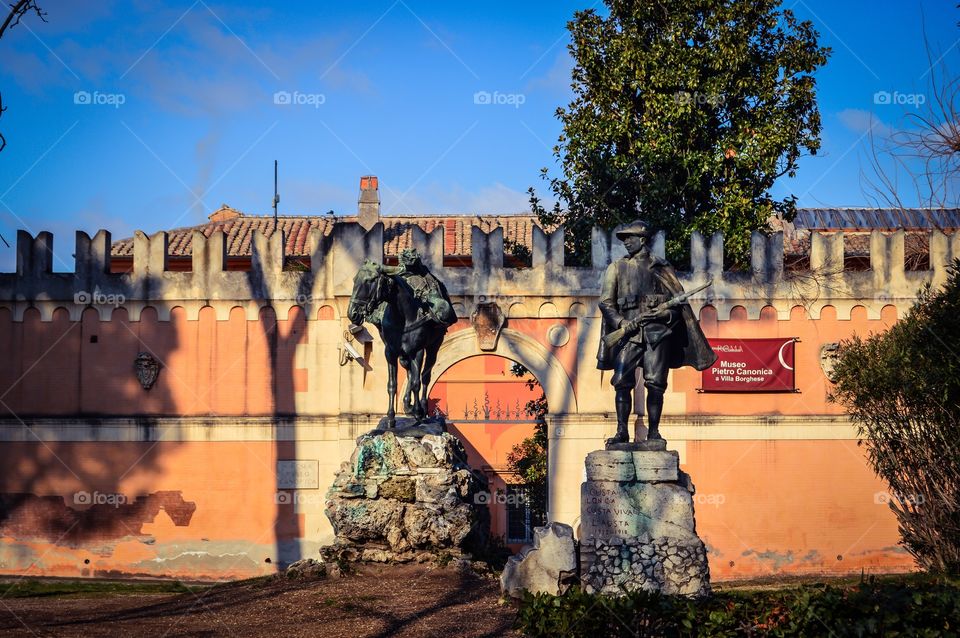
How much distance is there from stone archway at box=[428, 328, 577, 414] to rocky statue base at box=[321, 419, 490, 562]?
6.71 m

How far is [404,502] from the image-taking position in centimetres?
1588

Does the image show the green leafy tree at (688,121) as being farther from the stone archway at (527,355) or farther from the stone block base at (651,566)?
the stone block base at (651,566)

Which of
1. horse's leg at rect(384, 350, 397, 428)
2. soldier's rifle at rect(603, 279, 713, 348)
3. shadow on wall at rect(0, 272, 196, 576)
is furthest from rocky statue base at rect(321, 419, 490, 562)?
shadow on wall at rect(0, 272, 196, 576)

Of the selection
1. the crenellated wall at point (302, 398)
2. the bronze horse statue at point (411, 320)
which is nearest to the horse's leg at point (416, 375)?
the bronze horse statue at point (411, 320)

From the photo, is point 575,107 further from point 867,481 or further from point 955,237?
point 867,481

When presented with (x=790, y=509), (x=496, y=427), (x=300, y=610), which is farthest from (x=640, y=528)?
(x=496, y=427)

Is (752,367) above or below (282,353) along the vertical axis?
below

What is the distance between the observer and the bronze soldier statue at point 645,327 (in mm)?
12547

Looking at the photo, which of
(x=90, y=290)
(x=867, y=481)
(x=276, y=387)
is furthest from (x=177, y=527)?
(x=867, y=481)

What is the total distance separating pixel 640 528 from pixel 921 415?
25.3ft

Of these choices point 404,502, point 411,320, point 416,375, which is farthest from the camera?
point 416,375

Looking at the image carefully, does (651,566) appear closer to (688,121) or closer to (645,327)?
(645,327)

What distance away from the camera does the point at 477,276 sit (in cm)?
2334

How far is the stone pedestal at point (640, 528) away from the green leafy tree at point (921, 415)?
5462 millimetres
